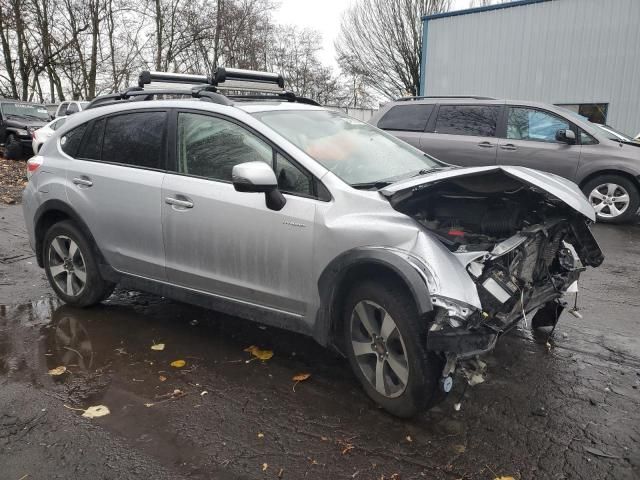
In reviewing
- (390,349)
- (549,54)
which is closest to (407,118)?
(390,349)

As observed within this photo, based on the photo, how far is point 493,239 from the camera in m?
3.14

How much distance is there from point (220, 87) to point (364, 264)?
7.47 ft

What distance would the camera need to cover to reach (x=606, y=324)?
4.41m

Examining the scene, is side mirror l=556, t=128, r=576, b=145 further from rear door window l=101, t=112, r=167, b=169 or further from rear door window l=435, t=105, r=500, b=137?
rear door window l=101, t=112, r=167, b=169

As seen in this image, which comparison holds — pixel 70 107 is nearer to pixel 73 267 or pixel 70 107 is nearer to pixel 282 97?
pixel 73 267

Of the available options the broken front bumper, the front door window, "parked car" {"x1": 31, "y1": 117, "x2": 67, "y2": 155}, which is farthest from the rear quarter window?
"parked car" {"x1": 31, "y1": 117, "x2": 67, "y2": 155}

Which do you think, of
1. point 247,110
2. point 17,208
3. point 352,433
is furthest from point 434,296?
point 17,208

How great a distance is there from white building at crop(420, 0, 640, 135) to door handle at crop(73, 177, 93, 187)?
50.6ft

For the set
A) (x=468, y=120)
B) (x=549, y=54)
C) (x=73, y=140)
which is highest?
(x=549, y=54)

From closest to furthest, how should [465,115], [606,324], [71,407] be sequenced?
[71,407], [606,324], [465,115]

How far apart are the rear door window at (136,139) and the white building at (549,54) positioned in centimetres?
1515

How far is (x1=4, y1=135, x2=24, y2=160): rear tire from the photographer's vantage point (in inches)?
662

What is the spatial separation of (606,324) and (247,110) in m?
3.25

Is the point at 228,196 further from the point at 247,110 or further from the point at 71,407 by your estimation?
the point at 71,407
